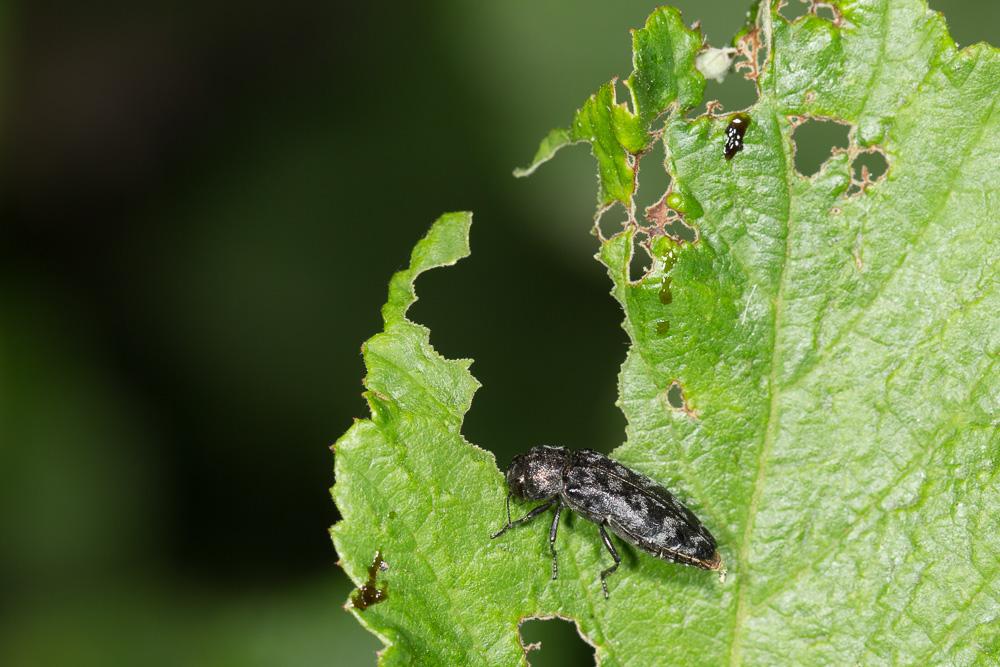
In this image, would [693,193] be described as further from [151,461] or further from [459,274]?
[151,461]

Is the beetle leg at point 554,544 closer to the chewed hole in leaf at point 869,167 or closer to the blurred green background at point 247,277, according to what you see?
the chewed hole in leaf at point 869,167

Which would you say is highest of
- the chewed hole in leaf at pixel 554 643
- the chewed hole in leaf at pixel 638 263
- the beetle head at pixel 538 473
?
the chewed hole in leaf at pixel 638 263

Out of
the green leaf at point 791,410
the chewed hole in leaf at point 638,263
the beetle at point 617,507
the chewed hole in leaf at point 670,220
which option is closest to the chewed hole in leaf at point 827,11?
the green leaf at point 791,410

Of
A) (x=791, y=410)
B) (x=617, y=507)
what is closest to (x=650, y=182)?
(x=791, y=410)

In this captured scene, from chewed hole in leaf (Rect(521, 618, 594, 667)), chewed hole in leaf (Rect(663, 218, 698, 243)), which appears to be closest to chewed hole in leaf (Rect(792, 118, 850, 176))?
chewed hole in leaf (Rect(663, 218, 698, 243))

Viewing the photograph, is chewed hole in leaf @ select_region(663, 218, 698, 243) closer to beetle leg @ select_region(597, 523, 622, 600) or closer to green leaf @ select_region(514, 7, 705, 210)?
green leaf @ select_region(514, 7, 705, 210)

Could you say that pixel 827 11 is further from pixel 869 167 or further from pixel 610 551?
pixel 610 551

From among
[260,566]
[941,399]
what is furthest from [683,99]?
[260,566]
